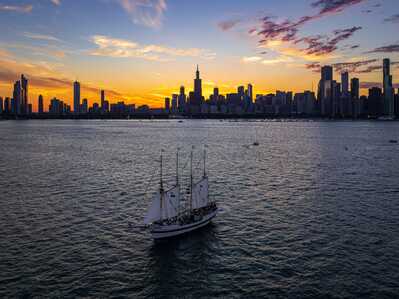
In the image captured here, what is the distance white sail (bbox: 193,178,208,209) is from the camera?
53.2m

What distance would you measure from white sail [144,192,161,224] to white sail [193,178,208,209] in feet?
27.0

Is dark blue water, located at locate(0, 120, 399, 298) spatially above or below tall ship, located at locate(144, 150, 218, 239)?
below

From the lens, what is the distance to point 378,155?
448 feet

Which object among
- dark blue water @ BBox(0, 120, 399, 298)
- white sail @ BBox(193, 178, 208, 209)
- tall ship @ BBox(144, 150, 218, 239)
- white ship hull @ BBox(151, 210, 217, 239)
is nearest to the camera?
dark blue water @ BBox(0, 120, 399, 298)

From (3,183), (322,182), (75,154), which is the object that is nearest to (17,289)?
(3,183)

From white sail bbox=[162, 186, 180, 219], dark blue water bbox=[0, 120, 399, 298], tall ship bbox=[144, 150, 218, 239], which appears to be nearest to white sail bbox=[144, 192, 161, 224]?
tall ship bbox=[144, 150, 218, 239]

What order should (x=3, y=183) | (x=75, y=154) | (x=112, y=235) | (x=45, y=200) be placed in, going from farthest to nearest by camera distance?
(x=75, y=154), (x=3, y=183), (x=45, y=200), (x=112, y=235)

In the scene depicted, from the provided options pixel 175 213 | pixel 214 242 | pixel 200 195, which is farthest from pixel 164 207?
pixel 200 195

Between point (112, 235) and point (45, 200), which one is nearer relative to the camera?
point (112, 235)

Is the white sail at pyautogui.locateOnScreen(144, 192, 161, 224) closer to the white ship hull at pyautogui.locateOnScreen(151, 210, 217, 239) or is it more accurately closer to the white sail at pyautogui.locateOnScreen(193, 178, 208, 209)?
the white ship hull at pyautogui.locateOnScreen(151, 210, 217, 239)

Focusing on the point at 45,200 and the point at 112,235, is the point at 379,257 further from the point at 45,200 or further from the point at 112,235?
the point at 45,200

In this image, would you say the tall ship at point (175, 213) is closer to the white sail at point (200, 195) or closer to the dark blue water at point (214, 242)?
the white sail at point (200, 195)

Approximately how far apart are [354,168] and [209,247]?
74393 millimetres

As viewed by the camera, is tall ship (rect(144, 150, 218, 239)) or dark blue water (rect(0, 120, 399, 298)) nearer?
dark blue water (rect(0, 120, 399, 298))
